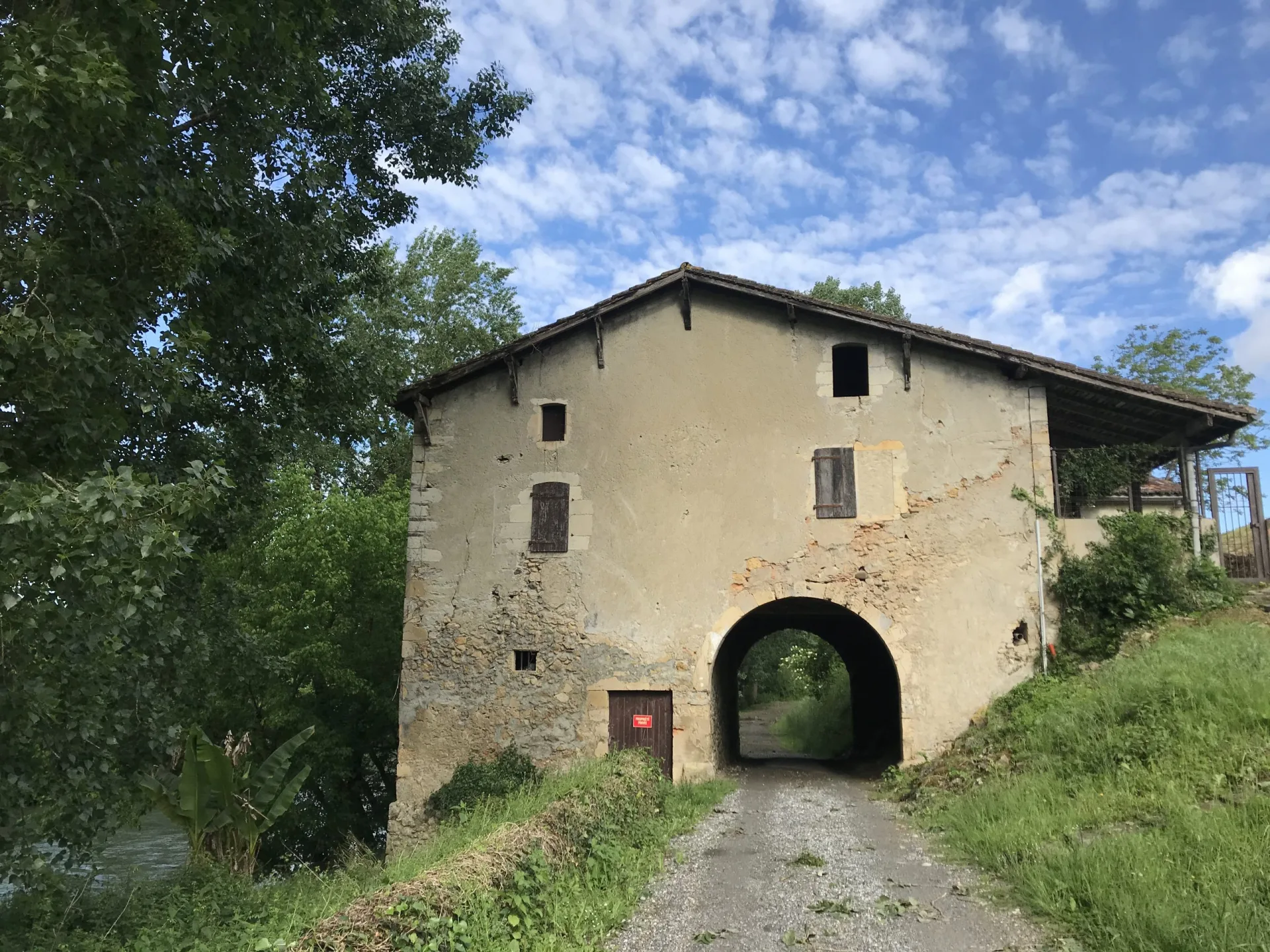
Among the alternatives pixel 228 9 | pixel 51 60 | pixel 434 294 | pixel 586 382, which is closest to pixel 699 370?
pixel 586 382

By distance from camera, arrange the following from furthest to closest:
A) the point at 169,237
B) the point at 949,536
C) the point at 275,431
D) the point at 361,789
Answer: the point at 361,789
the point at 949,536
the point at 275,431
the point at 169,237

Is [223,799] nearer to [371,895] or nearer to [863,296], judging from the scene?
[371,895]

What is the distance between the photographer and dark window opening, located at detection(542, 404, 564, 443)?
516 inches

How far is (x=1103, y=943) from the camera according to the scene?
5.07 meters

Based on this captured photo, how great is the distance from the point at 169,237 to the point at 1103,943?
7.89 meters

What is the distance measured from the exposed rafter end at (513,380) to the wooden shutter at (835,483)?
175 inches

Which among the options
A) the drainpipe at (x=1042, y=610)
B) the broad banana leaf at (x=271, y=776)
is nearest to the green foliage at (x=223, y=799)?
the broad banana leaf at (x=271, y=776)

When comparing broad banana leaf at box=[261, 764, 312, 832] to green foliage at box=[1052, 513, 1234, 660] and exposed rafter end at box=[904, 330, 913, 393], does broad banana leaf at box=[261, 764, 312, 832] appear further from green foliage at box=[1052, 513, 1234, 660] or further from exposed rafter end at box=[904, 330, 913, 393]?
green foliage at box=[1052, 513, 1234, 660]

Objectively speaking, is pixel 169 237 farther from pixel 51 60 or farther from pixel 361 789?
pixel 361 789

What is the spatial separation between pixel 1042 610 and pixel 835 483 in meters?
3.16

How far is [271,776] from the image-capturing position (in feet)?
34.7

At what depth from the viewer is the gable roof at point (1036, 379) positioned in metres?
11.6

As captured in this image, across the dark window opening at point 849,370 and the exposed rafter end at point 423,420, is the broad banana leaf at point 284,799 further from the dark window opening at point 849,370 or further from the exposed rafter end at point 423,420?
the dark window opening at point 849,370

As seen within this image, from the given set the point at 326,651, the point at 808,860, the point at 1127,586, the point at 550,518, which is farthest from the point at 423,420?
the point at 1127,586
